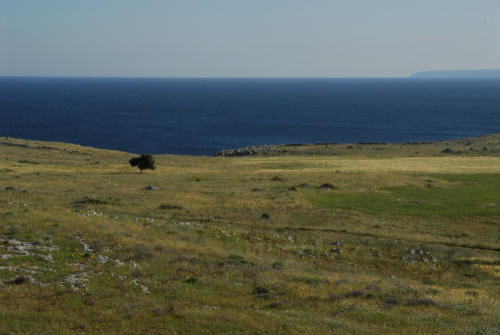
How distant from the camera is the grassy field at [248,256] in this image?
1599cm

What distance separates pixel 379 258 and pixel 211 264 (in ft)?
36.8

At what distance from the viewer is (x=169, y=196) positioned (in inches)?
1917

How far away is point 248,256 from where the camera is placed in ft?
85.0

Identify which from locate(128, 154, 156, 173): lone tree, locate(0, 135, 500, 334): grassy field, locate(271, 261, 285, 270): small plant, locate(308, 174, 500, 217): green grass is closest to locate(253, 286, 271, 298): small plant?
locate(0, 135, 500, 334): grassy field

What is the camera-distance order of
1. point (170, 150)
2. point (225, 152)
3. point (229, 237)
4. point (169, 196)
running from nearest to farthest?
point (229, 237) < point (169, 196) < point (225, 152) < point (170, 150)

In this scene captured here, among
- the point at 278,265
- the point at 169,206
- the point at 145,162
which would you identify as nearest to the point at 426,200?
the point at 169,206

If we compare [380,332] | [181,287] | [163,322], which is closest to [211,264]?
[181,287]

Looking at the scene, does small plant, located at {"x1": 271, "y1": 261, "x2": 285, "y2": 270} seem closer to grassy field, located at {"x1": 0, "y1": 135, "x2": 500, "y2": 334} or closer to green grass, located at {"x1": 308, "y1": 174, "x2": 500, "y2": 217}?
grassy field, located at {"x1": 0, "y1": 135, "x2": 500, "y2": 334}

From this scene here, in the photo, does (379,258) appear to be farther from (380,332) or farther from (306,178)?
(306,178)

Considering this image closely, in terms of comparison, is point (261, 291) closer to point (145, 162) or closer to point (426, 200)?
point (426, 200)

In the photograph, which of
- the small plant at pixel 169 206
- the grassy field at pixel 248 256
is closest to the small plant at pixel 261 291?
the grassy field at pixel 248 256

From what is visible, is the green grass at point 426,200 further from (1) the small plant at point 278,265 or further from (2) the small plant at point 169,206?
(1) the small plant at point 278,265

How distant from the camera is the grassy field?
1599 cm

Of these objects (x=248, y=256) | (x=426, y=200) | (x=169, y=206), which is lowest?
(x=426, y=200)
